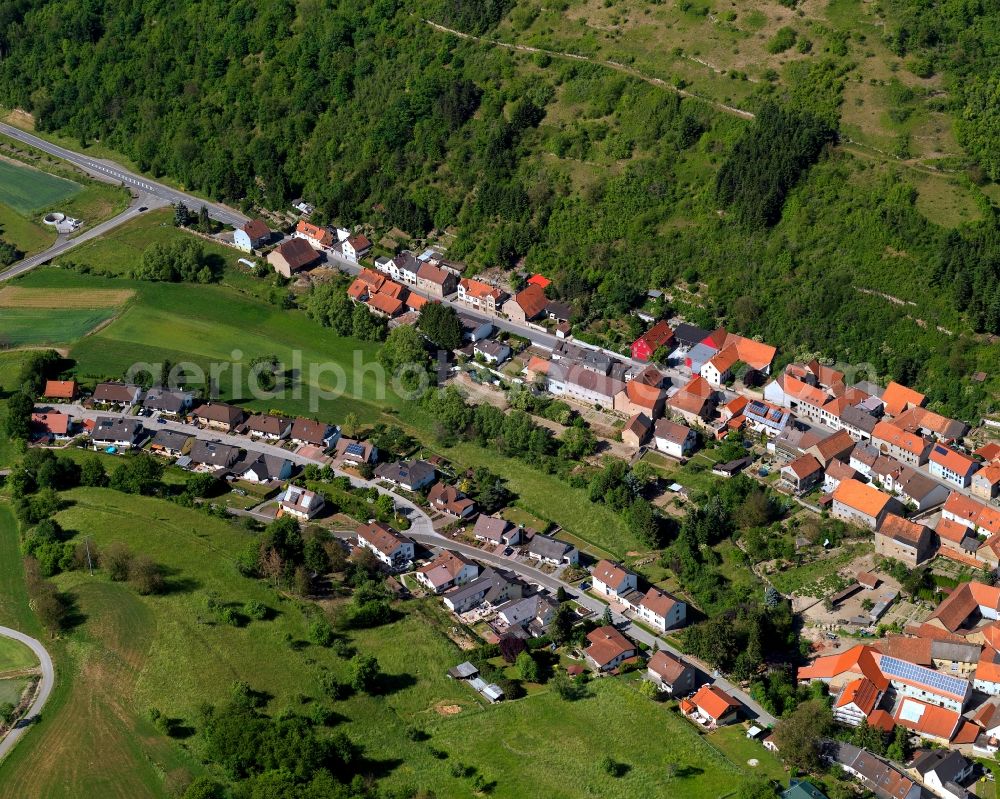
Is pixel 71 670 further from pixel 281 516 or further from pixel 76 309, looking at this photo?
pixel 76 309

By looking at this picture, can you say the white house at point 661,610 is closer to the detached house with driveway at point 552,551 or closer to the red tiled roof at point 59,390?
the detached house with driveway at point 552,551

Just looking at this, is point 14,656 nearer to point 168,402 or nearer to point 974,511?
point 168,402

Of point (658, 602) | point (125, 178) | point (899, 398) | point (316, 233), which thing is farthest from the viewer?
point (125, 178)

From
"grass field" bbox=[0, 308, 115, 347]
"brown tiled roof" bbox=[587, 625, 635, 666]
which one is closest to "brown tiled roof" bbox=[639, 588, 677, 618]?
"brown tiled roof" bbox=[587, 625, 635, 666]

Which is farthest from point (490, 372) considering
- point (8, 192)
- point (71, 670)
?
point (8, 192)

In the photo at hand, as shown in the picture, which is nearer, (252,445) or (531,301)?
(252,445)

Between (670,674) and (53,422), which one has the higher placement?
(670,674)

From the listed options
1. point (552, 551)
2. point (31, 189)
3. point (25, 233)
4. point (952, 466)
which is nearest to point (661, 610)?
Answer: point (552, 551)

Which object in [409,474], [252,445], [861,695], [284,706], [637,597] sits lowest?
[284,706]
